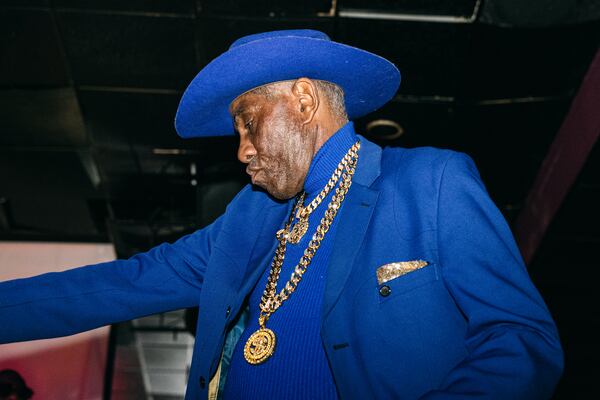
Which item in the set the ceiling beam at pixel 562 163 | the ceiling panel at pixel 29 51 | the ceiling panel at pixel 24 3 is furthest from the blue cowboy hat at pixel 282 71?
the ceiling beam at pixel 562 163

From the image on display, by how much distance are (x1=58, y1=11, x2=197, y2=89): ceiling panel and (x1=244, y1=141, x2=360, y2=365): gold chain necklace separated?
2290mm

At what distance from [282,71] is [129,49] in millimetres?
2319

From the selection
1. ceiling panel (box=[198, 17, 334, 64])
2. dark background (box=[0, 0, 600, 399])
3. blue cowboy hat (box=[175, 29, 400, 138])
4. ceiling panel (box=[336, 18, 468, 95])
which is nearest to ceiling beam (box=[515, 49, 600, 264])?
dark background (box=[0, 0, 600, 399])

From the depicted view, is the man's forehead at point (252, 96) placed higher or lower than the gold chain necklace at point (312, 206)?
higher

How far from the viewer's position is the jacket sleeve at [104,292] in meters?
1.45

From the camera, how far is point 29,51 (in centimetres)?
349

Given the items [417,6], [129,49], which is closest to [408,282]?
[417,6]

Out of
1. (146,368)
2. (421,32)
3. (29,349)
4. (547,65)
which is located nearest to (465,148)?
(547,65)

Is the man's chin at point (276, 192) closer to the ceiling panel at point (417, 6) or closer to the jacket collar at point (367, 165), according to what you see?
the jacket collar at point (367, 165)

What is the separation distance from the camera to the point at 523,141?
13.9 ft

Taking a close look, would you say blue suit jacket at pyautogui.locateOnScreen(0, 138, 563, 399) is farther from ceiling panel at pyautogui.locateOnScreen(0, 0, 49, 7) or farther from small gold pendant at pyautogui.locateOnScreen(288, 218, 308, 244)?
ceiling panel at pyautogui.locateOnScreen(0, 0, 49, 7)

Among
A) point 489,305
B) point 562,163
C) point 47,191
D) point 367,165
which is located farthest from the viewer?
point 47,191

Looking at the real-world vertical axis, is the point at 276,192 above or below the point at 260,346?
above

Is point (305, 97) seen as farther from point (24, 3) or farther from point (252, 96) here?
point (24, 3)
